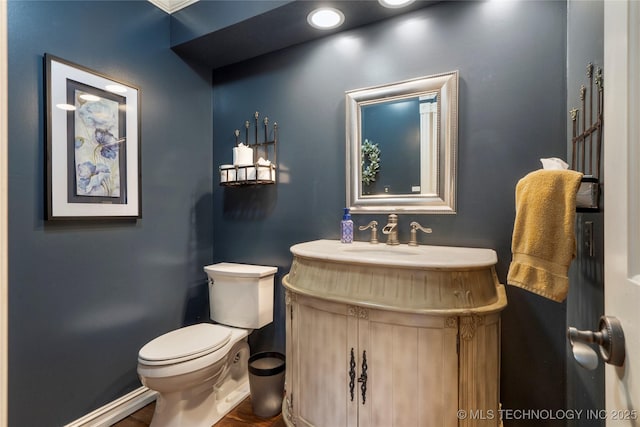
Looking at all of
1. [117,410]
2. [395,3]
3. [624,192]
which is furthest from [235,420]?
[395,3]

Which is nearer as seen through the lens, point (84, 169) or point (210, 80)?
point (84, 169)

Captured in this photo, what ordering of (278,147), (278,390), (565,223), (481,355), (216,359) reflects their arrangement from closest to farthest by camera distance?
(565,223) → (481,355) → (216,359) → (278,390) → (278,147)

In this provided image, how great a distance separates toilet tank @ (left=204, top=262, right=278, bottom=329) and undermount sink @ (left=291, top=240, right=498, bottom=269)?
1.65 ft

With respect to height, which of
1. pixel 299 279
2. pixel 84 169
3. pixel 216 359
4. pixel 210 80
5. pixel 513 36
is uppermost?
pixel 210 80

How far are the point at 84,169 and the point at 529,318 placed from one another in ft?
7.58

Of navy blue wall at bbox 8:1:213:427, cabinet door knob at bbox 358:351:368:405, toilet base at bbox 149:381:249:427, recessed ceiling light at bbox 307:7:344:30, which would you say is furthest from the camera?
recessed ceiling light at bbox 307:7:344:30

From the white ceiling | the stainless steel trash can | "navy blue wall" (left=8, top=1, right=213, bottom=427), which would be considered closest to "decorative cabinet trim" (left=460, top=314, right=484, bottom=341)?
the stainless steel trash can

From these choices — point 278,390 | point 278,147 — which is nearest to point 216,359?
point 278,390

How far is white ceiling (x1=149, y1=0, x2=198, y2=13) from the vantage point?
1.88 meters

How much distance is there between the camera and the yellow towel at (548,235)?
84cm

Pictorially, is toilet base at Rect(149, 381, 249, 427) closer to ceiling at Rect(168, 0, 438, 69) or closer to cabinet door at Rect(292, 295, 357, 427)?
cabinet door at Rect(292, 295, 357, 427)

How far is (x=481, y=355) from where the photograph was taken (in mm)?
1096

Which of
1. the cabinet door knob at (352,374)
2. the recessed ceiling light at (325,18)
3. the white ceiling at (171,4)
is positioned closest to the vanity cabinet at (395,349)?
the cabinet door knob at (352,374)

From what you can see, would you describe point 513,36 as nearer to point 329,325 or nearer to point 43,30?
point 329,325
